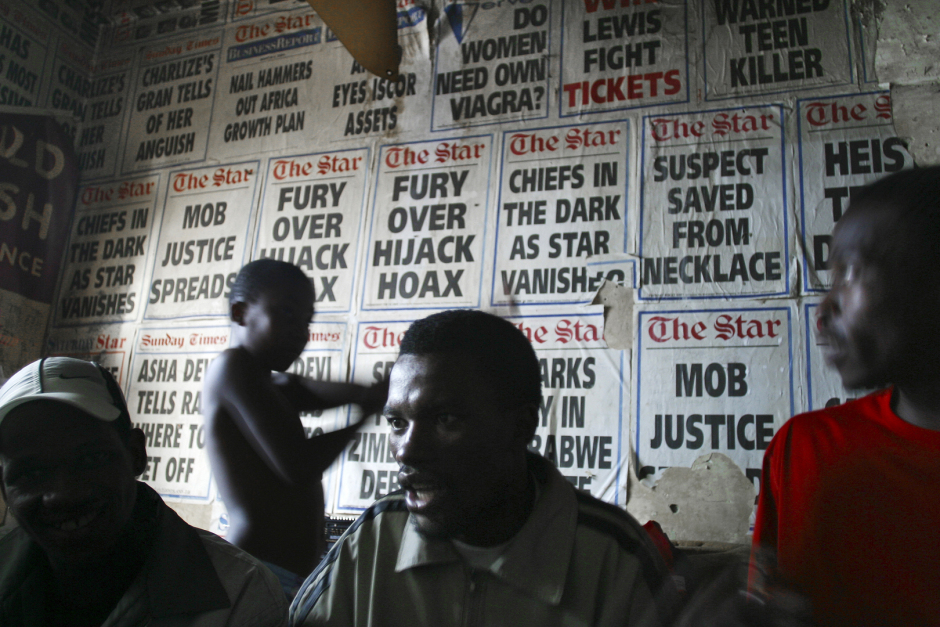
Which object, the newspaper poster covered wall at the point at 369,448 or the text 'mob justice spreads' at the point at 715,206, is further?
the newspaper poster covered wall at the point at 369,448

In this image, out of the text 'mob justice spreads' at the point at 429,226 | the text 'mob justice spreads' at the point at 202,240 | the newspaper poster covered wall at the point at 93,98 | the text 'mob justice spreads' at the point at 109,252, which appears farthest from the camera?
the newspaper poster covered wall at the point at 93,98

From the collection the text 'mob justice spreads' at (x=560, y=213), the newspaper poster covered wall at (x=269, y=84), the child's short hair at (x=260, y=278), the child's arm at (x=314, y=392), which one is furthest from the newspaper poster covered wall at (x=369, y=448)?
the newspaper poster covered wall at (x=269, y=84)

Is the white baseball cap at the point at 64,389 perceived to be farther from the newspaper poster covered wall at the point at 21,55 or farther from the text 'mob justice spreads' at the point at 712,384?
the newspaper poster covered wall at the point at 21,55

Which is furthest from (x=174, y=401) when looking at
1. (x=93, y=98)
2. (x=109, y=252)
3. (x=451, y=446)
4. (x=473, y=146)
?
(x=451, y=446)

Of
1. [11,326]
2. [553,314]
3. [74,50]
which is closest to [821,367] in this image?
[553,314]

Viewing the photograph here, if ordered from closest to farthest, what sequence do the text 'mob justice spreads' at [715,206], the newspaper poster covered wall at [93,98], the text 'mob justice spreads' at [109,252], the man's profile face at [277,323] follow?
the man's profile face at [277,323] < the text 'mob justice spreads' at [715,206] < the text 'mob justice spreads' at [109,252] < the newspaper poster covered wall at [93,98]

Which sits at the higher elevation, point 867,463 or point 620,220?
point 620,220

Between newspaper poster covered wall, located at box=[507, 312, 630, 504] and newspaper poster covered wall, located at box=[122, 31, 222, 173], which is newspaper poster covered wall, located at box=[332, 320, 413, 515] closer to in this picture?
newspaper poster covered wall, located at box=[507, 312, 630, 504]

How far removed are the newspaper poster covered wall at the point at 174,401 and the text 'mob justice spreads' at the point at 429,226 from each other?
688 millimetres

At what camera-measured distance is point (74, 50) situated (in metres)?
2.78

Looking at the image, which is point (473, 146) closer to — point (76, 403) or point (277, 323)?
point (277, 323)

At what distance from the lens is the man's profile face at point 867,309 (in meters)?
0.78

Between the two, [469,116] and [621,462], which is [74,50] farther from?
[621,462]

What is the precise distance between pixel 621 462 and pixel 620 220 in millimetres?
729
